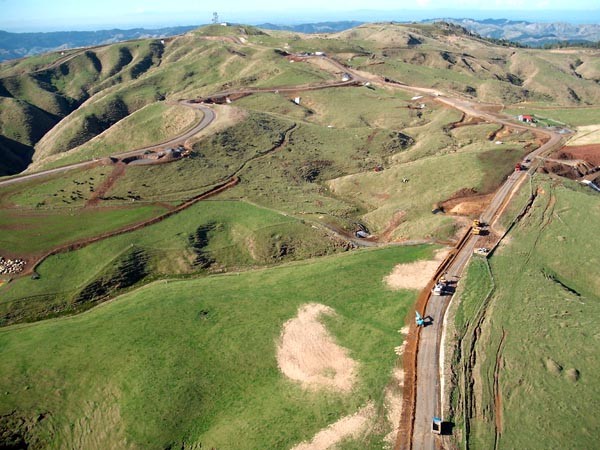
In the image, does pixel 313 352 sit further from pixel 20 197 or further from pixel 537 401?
pixel 20 197

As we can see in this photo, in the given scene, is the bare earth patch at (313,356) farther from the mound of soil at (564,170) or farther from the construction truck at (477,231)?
the mound of soil at (564,170)

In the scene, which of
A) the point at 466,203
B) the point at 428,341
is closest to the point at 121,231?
the point at 428,341

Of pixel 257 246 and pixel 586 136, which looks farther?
pixel 586 136

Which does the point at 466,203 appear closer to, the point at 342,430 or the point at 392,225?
the point at 392,225

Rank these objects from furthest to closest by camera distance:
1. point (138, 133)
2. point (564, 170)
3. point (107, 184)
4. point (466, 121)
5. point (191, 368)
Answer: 1. point (466, 121)
2. point (138, 133)
3. point (107, 184)
4. point (564, 170)
5. point (191, 368)

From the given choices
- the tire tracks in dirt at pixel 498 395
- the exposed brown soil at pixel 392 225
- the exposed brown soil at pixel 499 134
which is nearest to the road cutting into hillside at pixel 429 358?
the tire tracks in dirt at pixel 498 395

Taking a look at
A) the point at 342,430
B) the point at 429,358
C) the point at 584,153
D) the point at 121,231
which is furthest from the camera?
the point at 584,153
